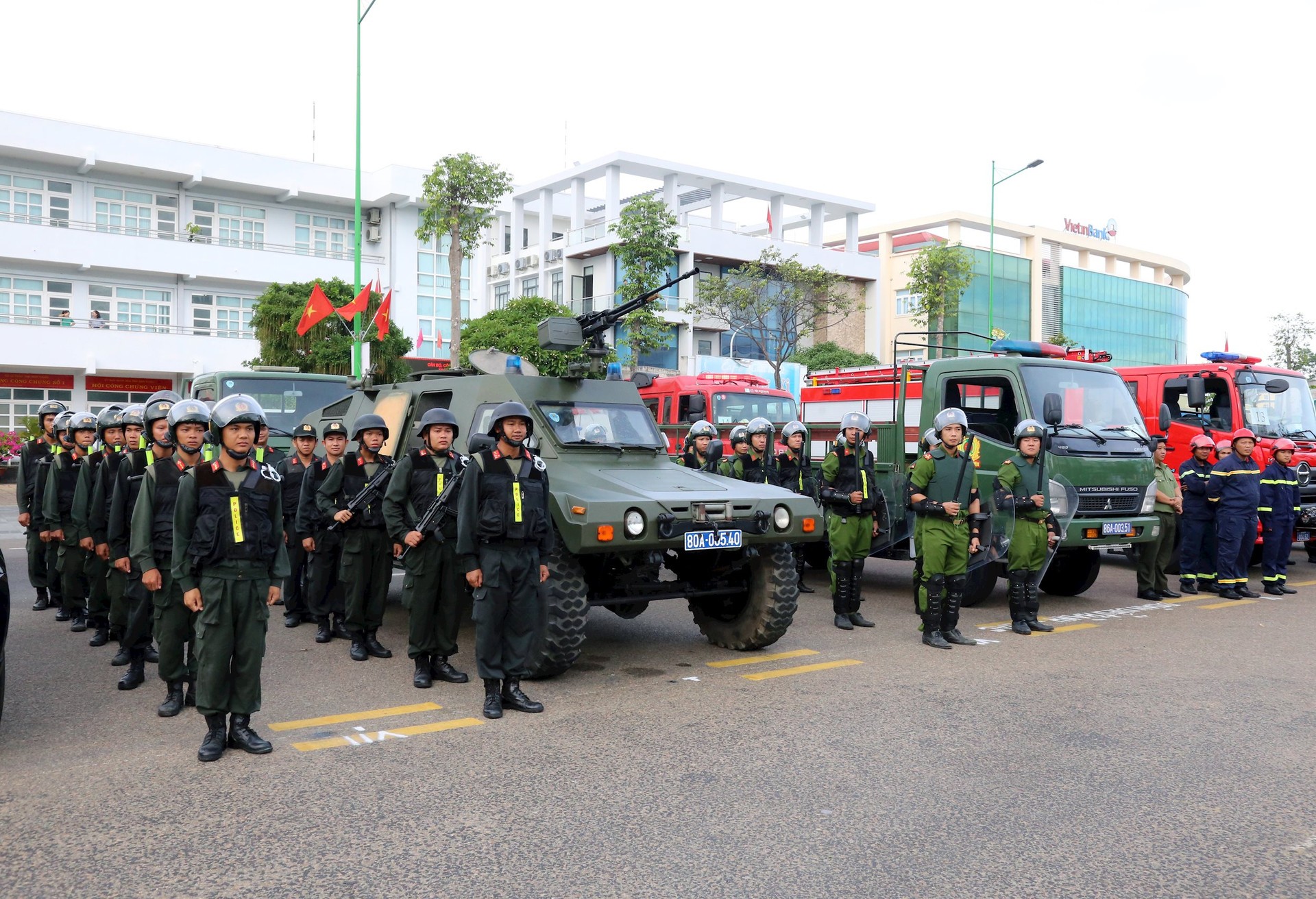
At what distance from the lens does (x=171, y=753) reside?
530cm

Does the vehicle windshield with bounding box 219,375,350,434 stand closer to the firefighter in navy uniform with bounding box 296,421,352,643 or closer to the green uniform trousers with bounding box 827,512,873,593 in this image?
the firefighter in navy uniform with bounding box 296,421,352,643

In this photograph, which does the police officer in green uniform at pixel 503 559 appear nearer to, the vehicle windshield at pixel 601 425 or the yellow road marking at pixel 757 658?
the yellow road marking at pixel 757 658

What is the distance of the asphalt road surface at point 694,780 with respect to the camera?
3.89 m

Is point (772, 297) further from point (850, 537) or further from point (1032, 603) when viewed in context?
point (1032, 603)

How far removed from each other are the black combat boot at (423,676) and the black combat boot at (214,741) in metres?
1.57

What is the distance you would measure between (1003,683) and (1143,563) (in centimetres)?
491

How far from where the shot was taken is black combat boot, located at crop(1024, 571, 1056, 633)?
902 centimetres

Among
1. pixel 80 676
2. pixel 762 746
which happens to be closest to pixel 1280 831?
pixel 762 746

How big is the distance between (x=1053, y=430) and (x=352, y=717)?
685 cm

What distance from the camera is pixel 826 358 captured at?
140 feet

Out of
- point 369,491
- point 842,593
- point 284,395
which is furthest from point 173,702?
point 284,395

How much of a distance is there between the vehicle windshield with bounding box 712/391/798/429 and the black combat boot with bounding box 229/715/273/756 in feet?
39.8

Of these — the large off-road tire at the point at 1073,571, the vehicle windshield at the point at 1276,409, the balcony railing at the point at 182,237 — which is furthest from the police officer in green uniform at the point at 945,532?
the balcony railing at the point at 182,237

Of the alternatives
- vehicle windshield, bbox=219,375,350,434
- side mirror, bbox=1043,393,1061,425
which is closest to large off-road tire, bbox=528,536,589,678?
side mirror, bbox=1043,393,1061,425
